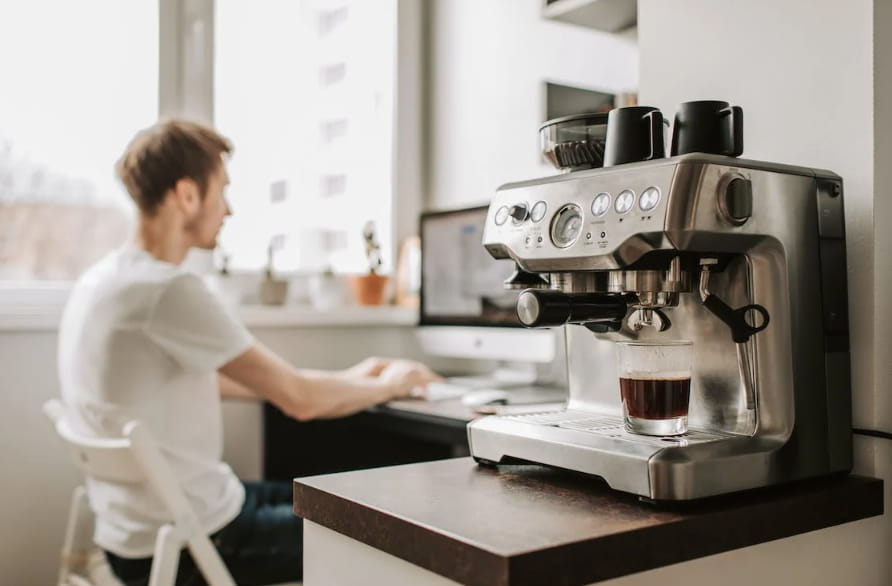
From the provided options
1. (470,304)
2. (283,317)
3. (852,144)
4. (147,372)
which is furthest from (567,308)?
(283,317)

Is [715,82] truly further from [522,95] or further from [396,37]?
[396,37]

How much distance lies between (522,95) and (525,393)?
0.99m

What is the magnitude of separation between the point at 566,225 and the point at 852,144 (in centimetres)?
37

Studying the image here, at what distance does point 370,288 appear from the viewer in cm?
277

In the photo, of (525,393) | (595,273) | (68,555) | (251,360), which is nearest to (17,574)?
(68,555)

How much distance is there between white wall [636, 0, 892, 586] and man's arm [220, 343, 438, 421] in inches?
45.0

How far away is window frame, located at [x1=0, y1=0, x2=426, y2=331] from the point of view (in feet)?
7.29

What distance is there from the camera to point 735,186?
2.96 feet

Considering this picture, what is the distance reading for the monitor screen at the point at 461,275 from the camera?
2209 millimetres

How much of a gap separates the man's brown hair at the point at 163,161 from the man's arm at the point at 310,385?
0.41 metres

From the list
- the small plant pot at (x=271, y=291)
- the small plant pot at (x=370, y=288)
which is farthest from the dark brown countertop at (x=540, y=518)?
the small plant pot at (x=370, y=288)

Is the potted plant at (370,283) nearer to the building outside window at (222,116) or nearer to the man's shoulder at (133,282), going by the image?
the building outside window at (222,116)

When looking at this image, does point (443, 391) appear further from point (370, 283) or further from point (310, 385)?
point (370, 283)

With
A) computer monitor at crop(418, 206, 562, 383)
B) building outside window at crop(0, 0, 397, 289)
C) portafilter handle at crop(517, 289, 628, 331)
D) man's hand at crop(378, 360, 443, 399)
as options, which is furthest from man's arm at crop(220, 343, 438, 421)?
portafilter handle at crop(517, 289, 628, 331)
